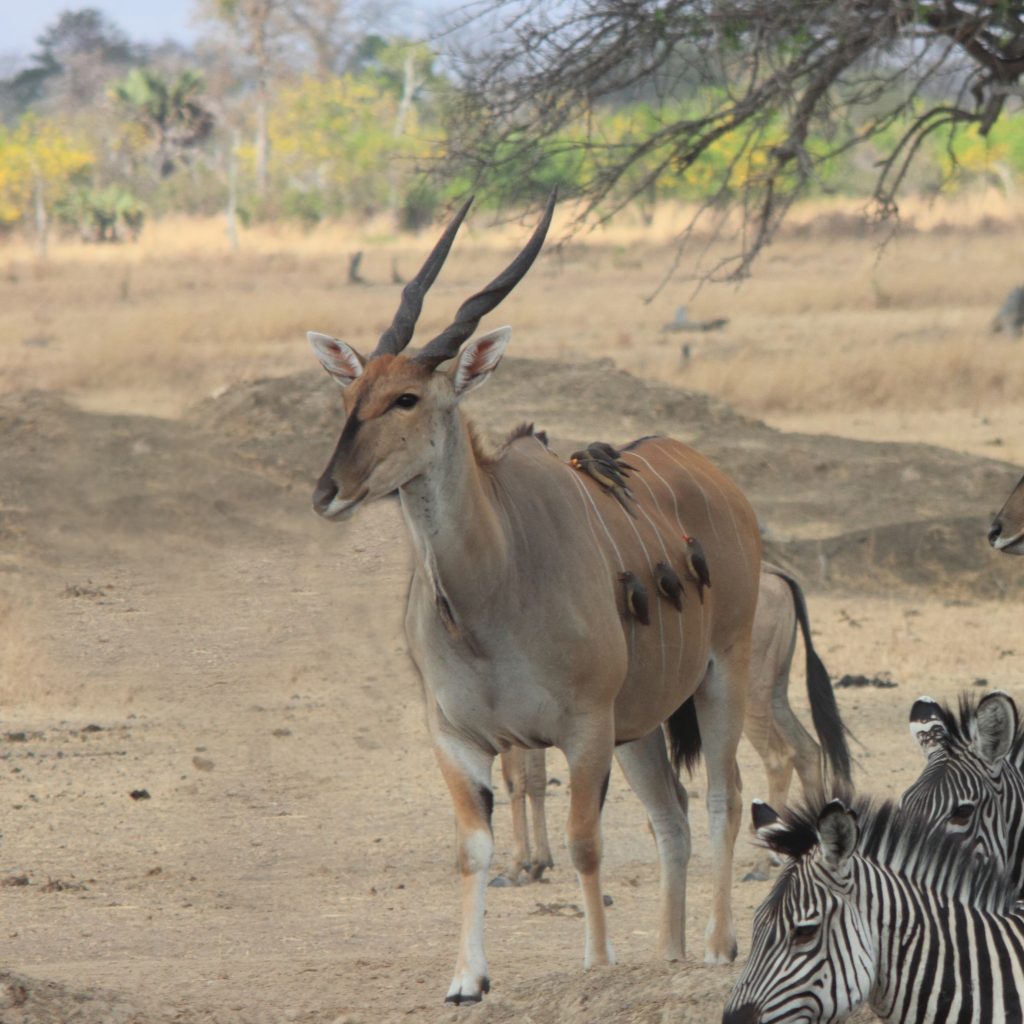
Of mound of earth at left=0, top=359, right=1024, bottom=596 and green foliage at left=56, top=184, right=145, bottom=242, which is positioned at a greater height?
green foliage at left=56, top=184, right=145, bottom=242

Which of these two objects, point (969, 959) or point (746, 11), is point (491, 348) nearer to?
point (969, 959)

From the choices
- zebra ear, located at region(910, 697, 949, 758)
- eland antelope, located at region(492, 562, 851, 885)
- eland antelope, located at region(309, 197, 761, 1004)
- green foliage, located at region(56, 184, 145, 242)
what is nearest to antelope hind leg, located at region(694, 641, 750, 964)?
eland antelope, located at region(309, 197, 761, 1004)

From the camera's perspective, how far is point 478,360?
16.1ft

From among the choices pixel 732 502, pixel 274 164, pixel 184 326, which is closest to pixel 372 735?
pixel 732 502

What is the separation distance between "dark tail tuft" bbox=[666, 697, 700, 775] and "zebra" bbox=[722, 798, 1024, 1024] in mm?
2193

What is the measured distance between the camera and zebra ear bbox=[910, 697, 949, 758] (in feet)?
17.1

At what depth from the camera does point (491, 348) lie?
4922mm

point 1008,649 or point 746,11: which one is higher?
point 746,11

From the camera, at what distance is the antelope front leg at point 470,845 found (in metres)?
4.94

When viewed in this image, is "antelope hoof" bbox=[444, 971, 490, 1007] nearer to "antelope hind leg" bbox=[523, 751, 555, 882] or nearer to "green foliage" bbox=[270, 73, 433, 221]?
"antelope hind leg" bbox=[523, 751, 555, 882]

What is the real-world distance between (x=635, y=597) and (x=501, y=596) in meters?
0.56

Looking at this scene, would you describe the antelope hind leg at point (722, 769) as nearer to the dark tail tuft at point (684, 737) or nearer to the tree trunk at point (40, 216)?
the dark tail tuft at point (684, 737)

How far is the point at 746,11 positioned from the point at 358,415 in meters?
6.24

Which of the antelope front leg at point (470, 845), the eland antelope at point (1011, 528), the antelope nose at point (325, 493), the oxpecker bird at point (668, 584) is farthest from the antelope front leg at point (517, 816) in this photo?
the antelope nose at point (325, 493)
